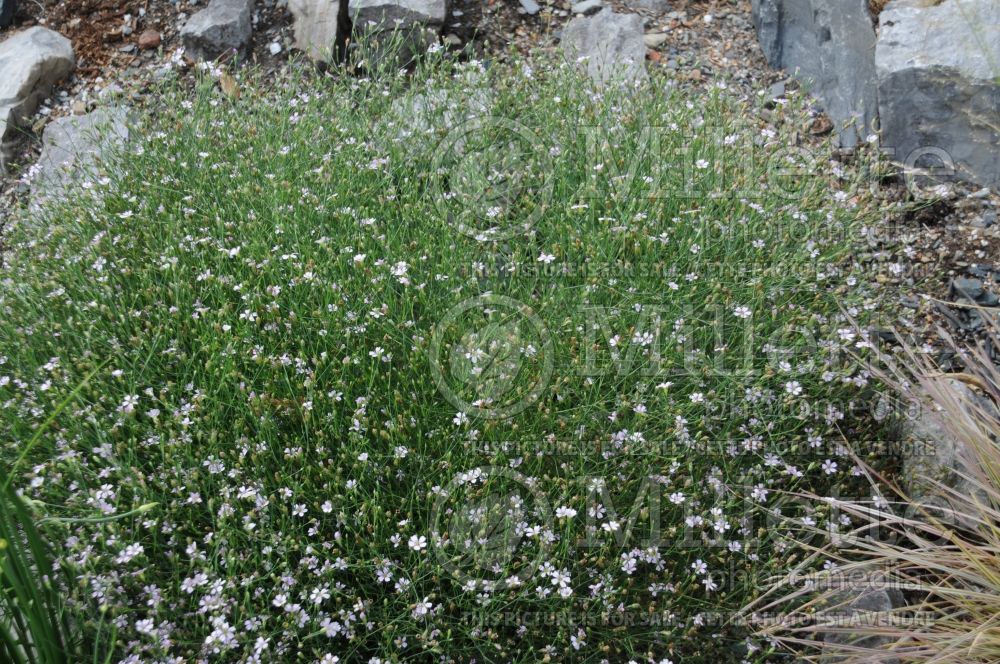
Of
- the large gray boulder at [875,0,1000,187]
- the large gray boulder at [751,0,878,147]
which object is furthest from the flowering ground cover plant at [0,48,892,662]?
the large gray boulder at [751,0,878,147]

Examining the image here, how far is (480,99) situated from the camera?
489cm

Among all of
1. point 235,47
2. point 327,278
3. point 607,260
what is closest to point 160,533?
point 327,278

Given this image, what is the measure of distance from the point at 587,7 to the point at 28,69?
388 cm

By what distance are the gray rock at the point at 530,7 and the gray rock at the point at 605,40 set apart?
1.06 ft

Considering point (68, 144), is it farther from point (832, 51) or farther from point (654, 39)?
point (832, 51)

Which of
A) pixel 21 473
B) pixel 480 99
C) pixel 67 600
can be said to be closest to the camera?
pixel 67 600

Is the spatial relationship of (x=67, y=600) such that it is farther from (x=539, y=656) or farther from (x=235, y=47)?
(x=235, y=47)

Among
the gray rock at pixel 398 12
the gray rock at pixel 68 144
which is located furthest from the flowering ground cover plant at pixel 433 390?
the gray rock at pixel 398 12

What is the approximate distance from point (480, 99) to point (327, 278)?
184 cm

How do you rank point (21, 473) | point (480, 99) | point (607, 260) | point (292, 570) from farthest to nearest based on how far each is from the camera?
1. point (480, 99)
2. point (607, 260)
3. point (21, 473)
4. point (292, 570)

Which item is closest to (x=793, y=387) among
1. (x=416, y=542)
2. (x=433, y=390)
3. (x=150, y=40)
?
(x=433, y=390)

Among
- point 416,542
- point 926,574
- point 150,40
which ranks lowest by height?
point 926,574

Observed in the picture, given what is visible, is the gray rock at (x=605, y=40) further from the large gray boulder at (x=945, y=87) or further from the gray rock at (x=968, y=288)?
the gray rock at (x=968, y=288)

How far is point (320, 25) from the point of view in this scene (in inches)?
231
